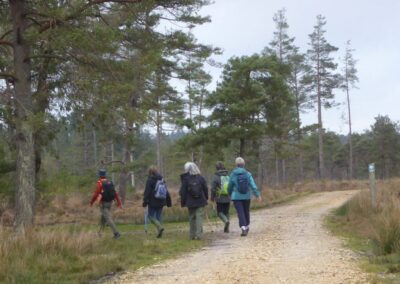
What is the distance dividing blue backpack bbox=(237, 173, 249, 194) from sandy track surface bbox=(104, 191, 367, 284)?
1115 millimetres

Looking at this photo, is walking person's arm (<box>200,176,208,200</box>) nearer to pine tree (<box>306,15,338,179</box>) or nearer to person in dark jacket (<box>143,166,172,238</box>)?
person in dark jacket (<box>143,166,172,238</box>)

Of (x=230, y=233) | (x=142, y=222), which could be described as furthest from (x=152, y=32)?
(x=142, y=222)

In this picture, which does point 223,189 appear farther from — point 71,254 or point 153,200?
point 71,254

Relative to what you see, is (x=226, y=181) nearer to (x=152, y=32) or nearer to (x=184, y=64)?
(x=152, y=32)

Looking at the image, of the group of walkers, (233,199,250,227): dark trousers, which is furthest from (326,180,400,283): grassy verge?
the group of walkers

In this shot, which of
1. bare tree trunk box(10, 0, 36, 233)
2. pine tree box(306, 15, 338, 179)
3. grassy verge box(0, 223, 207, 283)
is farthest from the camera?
pine tree box(306, 15, 338, 179)

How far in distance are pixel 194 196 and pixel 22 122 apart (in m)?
4.15

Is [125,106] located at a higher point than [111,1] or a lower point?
lower

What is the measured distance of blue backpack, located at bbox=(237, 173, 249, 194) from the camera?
12625 millimetres

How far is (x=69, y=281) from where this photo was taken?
755 centimetres

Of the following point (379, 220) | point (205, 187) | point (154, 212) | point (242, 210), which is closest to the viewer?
point (379, 220)

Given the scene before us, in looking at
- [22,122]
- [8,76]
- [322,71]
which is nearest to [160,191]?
[22,122]

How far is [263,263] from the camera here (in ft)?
27.8

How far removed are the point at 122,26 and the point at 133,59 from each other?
4.14ft
